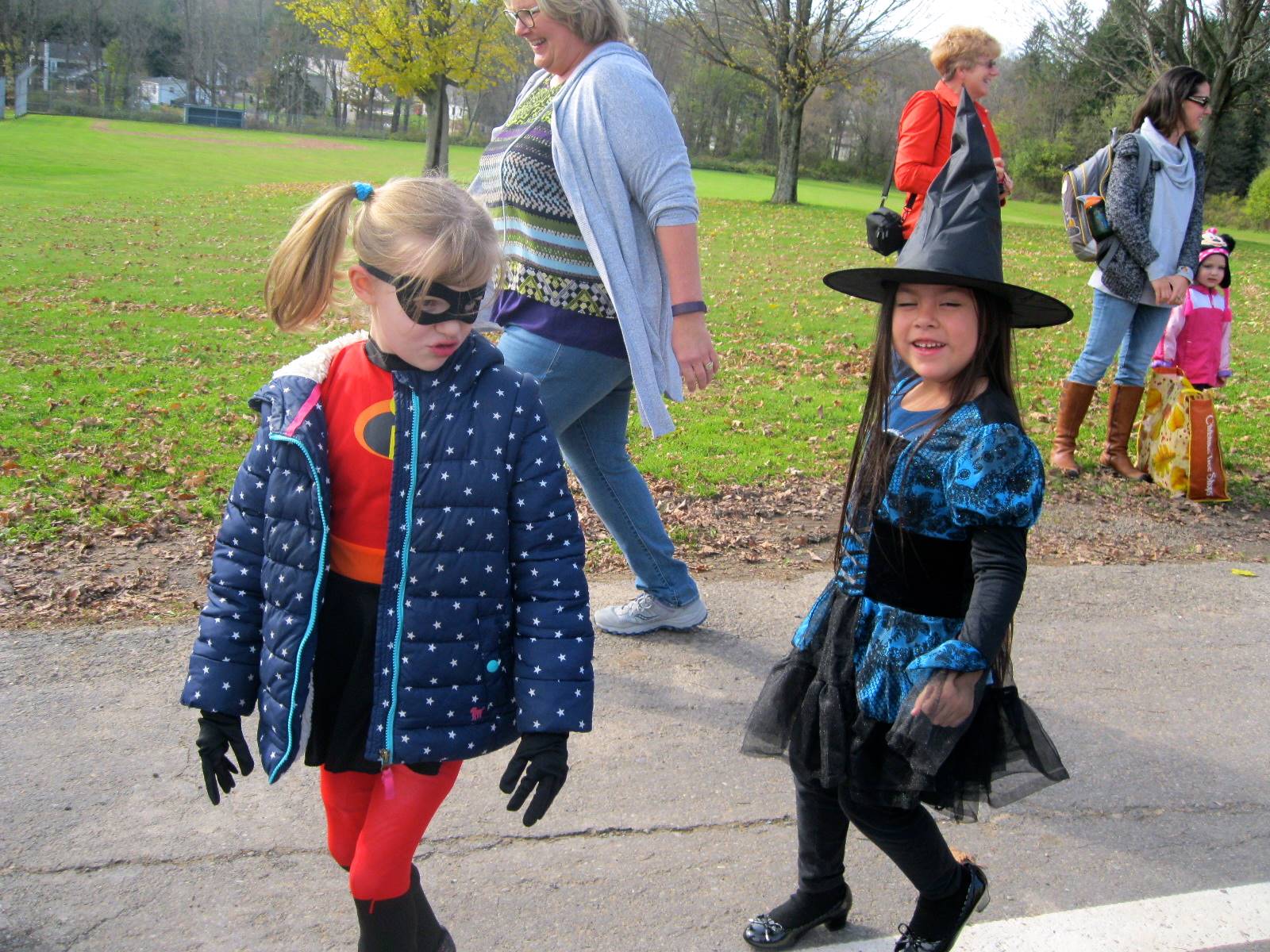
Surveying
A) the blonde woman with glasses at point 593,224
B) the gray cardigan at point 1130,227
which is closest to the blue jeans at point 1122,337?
the gray cardigan at point 1130,227

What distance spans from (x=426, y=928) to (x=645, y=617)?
1809 mm

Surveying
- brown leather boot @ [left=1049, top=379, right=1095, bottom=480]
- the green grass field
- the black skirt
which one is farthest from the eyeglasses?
brown leather boot @ [left=1049, top=379, right=1095, bottom=480]

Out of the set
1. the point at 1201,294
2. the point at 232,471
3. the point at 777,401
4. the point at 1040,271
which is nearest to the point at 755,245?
the point at 1040,271

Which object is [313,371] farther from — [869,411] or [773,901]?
[773,901]

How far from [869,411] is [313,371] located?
1.22 m

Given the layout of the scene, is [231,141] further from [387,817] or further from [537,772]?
[537,772]

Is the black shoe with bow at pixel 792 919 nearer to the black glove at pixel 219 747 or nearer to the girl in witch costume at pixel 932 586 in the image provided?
the girl in witch costume at pixel 932 586

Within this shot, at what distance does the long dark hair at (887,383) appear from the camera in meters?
2.38

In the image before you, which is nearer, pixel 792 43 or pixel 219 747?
pixel 219 747

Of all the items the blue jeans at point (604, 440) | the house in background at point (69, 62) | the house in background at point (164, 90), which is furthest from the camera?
the house in background at point (164, 90)

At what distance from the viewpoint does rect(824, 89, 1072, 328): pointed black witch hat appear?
2.32 meters

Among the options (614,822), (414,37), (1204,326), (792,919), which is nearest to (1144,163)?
(1204,326)

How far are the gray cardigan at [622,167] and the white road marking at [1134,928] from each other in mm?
1592

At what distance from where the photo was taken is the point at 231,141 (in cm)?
4628
